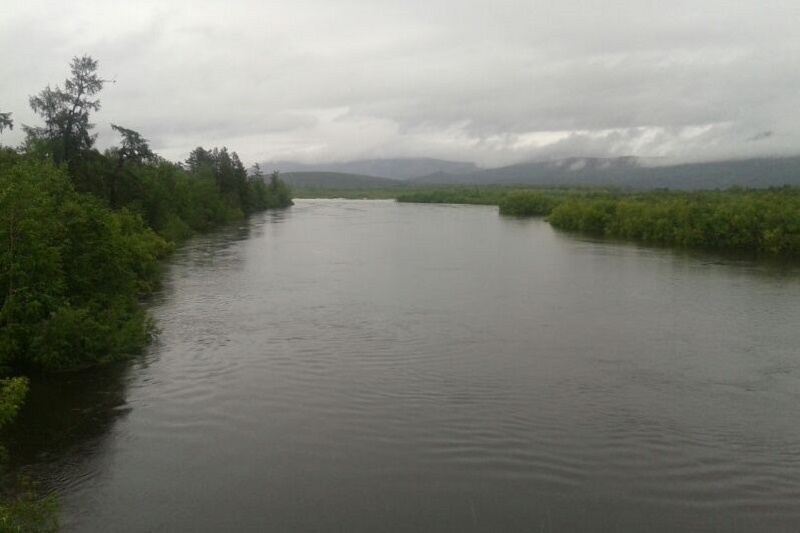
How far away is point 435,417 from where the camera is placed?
15.6m

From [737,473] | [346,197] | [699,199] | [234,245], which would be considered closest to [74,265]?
[737,473]

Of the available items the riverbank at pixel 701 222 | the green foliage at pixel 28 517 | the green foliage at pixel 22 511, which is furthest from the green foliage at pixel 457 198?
the green foliage at pixel 28 517

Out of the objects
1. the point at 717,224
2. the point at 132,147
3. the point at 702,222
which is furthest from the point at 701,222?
the point at 132,147

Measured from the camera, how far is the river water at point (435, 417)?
1184 cm

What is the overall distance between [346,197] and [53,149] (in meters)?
150

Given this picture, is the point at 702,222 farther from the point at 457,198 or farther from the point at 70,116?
the point at 457,198

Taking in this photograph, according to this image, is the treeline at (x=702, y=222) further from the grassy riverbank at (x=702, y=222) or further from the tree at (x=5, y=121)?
the tree at (x=5, y=121)

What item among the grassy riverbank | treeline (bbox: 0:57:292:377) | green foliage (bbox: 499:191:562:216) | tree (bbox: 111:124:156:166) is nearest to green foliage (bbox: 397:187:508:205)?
green foliage (bbox: 499:191:562:216)

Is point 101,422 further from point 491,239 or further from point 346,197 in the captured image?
point 346,197

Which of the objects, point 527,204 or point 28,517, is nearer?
point 28,517

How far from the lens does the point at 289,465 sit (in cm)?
1330

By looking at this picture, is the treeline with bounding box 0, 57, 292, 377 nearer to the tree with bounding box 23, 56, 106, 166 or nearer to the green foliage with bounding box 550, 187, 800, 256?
the tree with bounding box 23, 56, 106, 166

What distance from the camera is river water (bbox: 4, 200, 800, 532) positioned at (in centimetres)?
1184

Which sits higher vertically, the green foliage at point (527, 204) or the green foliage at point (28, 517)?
the green foliage at point (527, 204)
